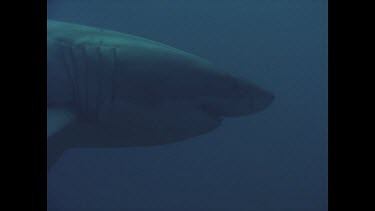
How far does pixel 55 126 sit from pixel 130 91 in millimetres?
586

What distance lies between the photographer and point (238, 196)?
35.5 meters

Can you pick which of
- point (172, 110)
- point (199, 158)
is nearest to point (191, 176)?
point (199, 158)

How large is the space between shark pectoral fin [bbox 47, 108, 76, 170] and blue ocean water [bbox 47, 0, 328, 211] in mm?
27666

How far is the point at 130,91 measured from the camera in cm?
364

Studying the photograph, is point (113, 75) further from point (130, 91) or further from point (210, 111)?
point (210, 111)

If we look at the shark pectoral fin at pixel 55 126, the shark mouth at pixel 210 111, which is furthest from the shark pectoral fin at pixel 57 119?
the shark mouth at pixel 210 111

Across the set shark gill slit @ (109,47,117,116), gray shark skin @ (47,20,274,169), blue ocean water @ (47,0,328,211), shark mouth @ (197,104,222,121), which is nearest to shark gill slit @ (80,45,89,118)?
gray shark skin @ (47,20,274,169)

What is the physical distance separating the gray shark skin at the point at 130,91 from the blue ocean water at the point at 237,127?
27527 mm

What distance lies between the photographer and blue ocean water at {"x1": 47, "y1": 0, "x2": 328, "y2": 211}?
108 feet

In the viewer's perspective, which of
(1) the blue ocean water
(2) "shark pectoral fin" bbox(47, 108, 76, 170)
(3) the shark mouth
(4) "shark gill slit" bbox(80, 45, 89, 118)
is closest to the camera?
(2) "shark pectoral fin" bbox(47, 108, 76, 170)

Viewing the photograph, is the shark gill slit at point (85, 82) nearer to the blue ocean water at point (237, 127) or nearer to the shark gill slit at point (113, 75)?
the shark gill slit at point (113, 75)

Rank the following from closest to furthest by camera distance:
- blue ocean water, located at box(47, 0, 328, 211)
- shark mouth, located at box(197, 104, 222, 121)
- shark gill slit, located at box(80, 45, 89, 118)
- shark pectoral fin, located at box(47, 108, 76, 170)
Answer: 1. shark pectoral fin, located at box(47, 108, 76, 170)
2. shark gill slit, located at box(80, 45, 89, 118)
3. shark mouth, located at box(197, 104, 222, 121)
4. blue ocean water, located at box(47, 0, 328, 211)

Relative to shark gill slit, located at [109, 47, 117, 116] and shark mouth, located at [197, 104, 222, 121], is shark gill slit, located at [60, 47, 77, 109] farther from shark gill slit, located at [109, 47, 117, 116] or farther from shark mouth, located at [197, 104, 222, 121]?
shark mouth, located at [197, 104, 222, 121]
